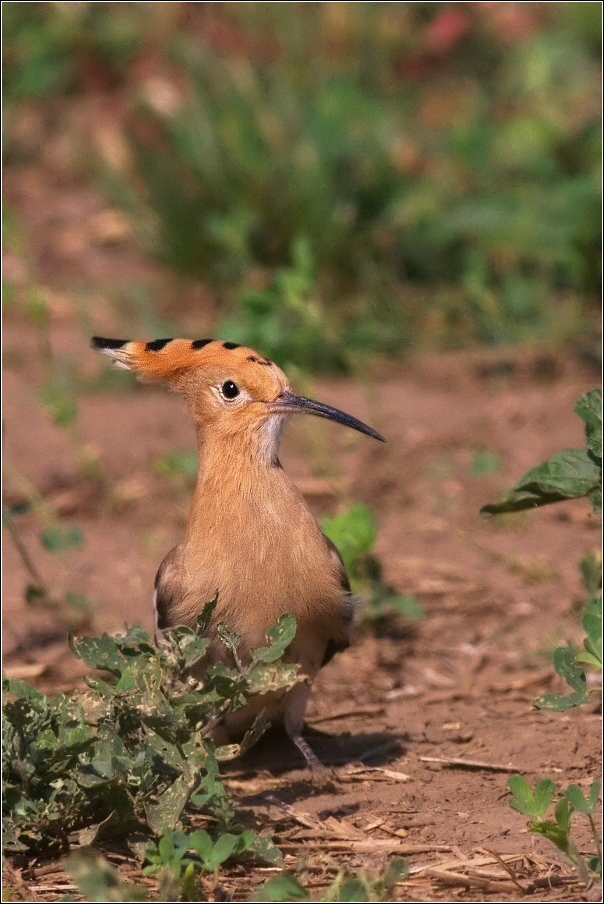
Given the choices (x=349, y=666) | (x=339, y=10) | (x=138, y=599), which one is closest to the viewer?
(x=349, y=666)

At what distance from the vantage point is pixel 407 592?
190 inches

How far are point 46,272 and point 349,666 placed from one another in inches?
163

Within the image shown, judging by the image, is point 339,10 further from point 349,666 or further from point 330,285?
point 349,666

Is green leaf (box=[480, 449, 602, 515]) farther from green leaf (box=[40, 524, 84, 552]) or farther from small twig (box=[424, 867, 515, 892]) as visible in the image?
green leaf (box=[40, 524, 84, 552])

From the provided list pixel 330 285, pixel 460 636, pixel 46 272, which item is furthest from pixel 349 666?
pixel 46 272

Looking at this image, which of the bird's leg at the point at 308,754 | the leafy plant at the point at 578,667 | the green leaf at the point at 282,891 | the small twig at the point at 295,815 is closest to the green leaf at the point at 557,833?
the leafy plant at the point at 578,667

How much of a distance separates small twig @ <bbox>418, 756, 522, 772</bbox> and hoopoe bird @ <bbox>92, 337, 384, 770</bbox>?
31 cm

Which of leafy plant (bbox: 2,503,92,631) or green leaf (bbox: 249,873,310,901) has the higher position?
leafy plant (bbox: 2,503,92,631)

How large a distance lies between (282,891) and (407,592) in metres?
2.37

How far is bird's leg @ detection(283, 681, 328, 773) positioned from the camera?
3.71 meters

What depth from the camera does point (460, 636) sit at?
459cm

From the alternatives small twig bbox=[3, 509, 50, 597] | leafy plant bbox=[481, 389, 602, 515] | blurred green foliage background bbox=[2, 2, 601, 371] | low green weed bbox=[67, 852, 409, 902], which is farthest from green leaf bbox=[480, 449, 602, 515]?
blurred green foliage background bbox=[2, 2, 601, 371]

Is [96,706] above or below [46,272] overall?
below

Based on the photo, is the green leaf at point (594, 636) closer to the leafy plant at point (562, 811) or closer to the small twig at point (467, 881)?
the leafy plant at point (562, 811)
